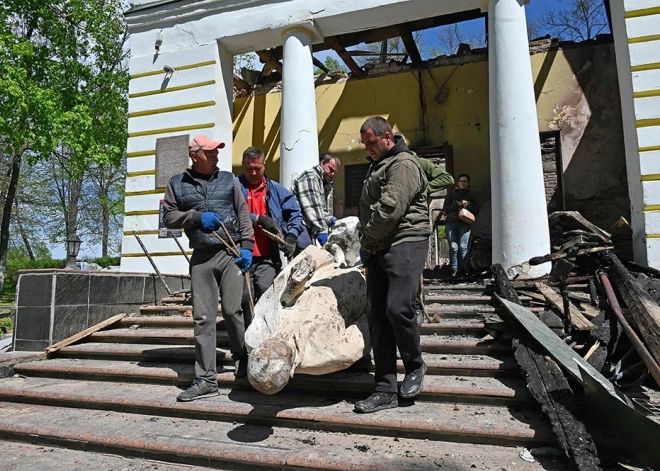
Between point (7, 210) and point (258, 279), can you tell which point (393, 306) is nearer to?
point (258, 279)

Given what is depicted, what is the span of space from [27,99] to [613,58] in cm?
1220

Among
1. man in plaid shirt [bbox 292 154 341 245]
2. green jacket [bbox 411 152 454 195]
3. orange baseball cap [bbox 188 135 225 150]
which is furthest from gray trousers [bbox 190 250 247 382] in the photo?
green jacket [bbox 411 152 454 195]

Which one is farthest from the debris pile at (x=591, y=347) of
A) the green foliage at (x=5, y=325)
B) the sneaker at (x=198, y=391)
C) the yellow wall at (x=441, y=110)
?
the green foliage at (x=5, y=325)

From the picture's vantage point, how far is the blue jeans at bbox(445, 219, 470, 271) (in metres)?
7.32

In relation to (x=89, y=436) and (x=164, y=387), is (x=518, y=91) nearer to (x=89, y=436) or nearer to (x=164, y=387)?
(x=164, y=387)

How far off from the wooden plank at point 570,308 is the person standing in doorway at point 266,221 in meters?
2.35

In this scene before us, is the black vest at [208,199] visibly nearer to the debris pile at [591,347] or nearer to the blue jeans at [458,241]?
the debris pile at [591,347]

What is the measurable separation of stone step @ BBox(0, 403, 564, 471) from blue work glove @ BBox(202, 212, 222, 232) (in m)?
1.38

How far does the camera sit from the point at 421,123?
10.0m

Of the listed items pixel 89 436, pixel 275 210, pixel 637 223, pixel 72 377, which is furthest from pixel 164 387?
pixel 637 223

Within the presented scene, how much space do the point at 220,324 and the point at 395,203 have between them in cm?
271

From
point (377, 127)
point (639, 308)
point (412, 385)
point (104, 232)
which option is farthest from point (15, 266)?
point (639, 308)

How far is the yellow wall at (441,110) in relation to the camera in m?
8.95

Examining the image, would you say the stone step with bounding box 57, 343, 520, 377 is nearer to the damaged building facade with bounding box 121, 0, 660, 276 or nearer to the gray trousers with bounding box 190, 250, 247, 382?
the gray trousers with bounding box 190, 250, 247, 382
